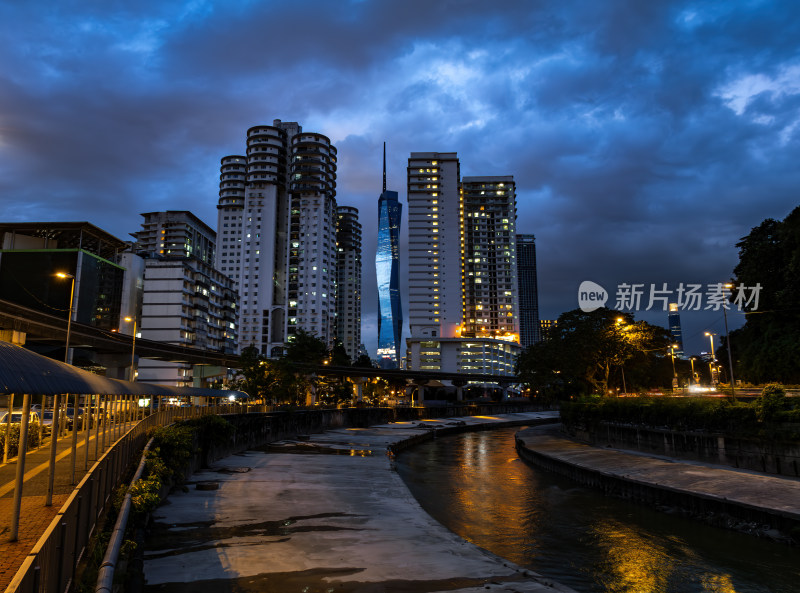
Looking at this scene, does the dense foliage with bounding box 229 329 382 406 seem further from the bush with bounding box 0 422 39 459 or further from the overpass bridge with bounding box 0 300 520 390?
the bush with bounding box 0 422 39 459

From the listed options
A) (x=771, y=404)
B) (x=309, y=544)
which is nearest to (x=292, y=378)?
(x=771, y=404)

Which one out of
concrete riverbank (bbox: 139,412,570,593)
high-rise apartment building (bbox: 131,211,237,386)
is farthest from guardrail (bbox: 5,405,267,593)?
high-rise apartment building (bbox: 131,211,237,386)

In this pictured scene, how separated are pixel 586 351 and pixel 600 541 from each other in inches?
2065

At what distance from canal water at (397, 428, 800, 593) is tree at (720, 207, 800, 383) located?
2976 centimetres

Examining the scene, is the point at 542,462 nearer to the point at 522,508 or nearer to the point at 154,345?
the point at 522,508

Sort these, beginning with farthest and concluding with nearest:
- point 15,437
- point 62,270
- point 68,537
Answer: point 62,270
point 15,437
point 68,537

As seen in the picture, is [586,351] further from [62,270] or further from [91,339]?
[62,270]

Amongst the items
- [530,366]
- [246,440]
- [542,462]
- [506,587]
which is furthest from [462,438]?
[506,587]

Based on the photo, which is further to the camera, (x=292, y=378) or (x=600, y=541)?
(x=292, y=378)

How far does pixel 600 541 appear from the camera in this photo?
904 inches

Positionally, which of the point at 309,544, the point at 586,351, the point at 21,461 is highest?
the point at 586,351

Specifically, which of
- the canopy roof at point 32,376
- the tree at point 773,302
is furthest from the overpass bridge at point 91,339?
the tree at point 773,302

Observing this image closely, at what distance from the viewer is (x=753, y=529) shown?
22.6m

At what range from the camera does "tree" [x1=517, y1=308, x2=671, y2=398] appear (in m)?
70.4
